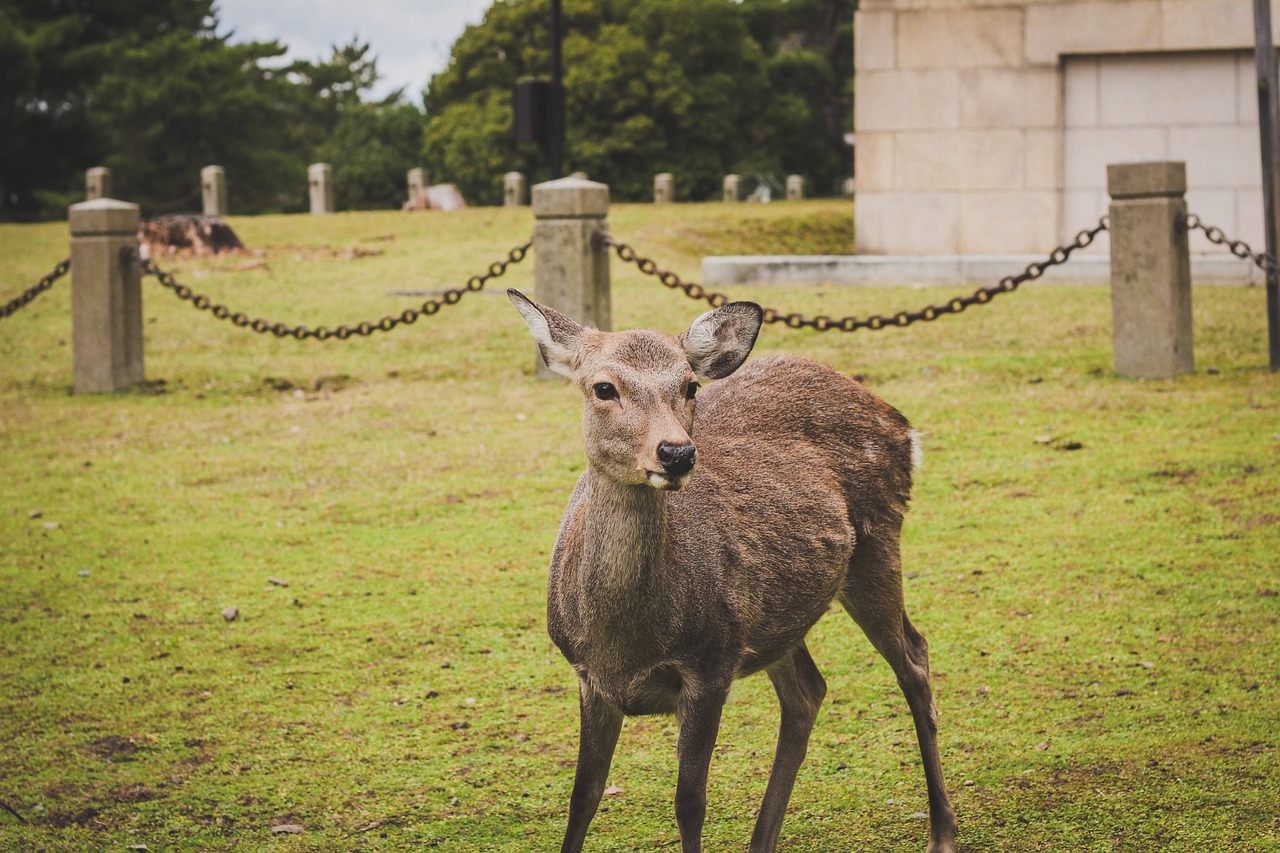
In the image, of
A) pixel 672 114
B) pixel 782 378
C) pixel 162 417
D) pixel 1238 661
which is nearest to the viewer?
pixel 782 378

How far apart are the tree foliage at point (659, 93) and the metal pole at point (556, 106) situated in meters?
23.8

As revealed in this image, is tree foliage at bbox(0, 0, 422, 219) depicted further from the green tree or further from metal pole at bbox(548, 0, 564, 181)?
metal pole at bbox(548, 0, 564, 181)

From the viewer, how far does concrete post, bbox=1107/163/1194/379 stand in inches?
412

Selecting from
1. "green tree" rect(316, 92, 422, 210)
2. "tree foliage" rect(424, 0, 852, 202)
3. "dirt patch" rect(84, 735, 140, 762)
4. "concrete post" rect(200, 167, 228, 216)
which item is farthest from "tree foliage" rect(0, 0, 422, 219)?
"dirt patch" rect(84, 735, 140, 762)

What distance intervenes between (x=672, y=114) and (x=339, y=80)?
40324 mm

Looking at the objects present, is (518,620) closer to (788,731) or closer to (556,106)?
(788,731)

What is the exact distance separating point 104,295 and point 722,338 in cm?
986

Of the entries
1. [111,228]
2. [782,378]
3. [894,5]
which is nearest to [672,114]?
[894,5]

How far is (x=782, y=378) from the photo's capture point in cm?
467

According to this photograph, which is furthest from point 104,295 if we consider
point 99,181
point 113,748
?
point 99,181

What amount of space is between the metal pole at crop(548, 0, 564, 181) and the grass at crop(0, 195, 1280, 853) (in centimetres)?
624

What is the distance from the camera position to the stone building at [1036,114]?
17.2 m

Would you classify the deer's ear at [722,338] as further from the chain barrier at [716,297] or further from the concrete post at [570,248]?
the concrete post at [570,248]

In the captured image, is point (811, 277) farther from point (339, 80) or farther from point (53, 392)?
point (339, 80)
